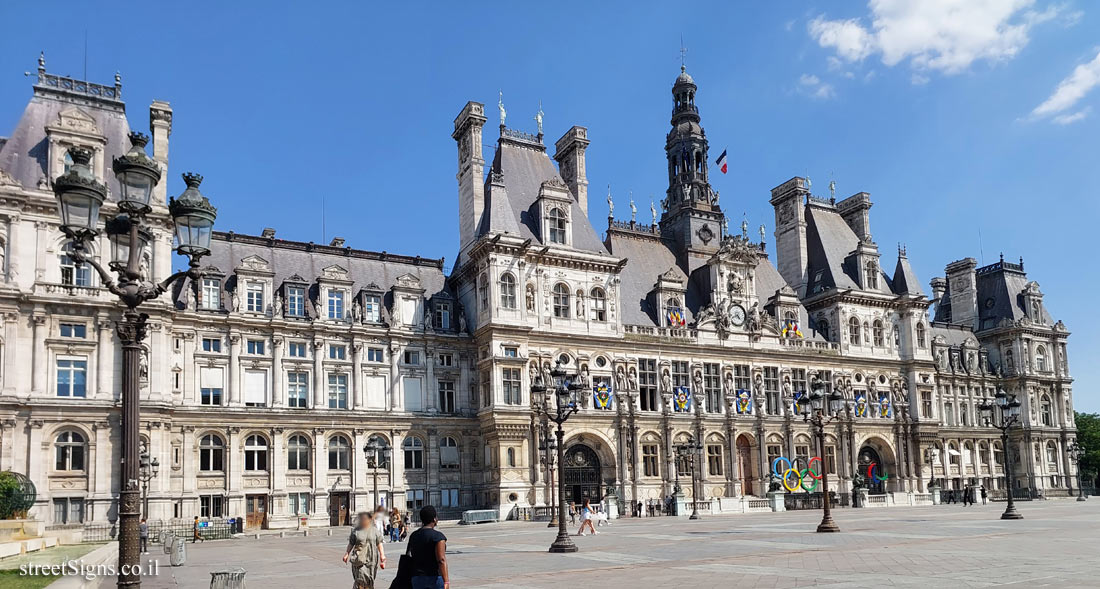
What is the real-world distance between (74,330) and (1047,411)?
3177 inches

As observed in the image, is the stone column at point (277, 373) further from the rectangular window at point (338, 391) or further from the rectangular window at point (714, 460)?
the rectangular window at point (714, 460)

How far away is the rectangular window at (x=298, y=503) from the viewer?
2002 inches

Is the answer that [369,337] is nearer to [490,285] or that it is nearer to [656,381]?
[490,285]

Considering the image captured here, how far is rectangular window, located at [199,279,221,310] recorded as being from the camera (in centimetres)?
5059

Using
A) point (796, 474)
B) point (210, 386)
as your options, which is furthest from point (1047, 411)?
point (210, 386)

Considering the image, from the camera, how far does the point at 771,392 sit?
65812 mm

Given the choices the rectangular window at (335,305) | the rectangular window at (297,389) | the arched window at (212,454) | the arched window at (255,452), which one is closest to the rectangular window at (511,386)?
the rectangular window at (335,305)

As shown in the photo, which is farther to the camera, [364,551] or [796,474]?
[796,474]

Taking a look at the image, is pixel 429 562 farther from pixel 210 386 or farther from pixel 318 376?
pixel 318 376

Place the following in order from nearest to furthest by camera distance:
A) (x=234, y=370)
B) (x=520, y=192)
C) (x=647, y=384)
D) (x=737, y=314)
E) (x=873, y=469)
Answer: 1. (x=234, y=370)
2. (x=647, y=384)
3. (x=520, y=192)
4. (x=737, y=314)
5. (x=873, y=469)

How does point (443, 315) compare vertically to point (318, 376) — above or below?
above

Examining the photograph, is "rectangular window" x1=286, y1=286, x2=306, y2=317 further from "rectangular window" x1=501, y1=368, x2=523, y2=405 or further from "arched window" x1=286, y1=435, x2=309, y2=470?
"rectangular window" x1=501, y1=368, x2=523, y2=405

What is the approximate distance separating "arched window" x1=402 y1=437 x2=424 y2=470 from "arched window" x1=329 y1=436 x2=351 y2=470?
3.30 metres

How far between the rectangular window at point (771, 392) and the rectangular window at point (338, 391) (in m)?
29.4
